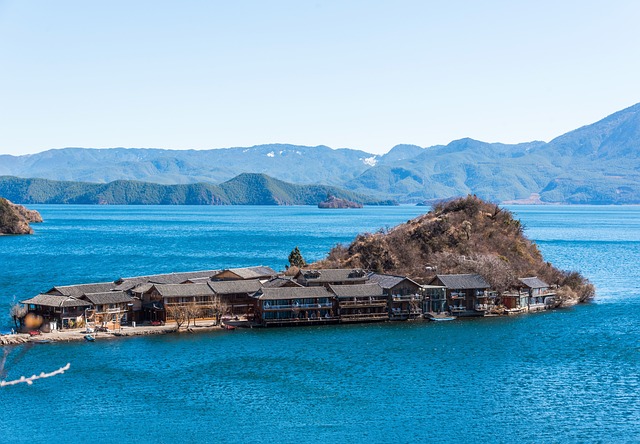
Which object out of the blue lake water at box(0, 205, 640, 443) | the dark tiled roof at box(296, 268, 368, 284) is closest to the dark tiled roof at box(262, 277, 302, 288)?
the dark tiled roof at box(296, 268, 368, 284)

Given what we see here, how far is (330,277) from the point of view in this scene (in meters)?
69.1

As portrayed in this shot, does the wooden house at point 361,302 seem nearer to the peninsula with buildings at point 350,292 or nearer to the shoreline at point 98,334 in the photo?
the peninsula with buildings at point 350,292

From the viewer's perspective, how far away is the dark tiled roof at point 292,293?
Result: 62.8m

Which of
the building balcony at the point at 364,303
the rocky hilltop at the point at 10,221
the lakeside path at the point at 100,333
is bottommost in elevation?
the lakeside path at the point at 100,333

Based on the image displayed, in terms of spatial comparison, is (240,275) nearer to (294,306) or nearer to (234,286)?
(234,286)

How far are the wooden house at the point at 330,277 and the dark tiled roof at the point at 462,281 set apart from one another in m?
7.43

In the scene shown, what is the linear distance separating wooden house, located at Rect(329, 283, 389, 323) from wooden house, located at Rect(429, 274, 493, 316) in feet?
21.8

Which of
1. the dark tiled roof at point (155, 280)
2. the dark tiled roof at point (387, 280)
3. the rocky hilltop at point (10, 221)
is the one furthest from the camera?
the rocky hilltop at point (10, 221)

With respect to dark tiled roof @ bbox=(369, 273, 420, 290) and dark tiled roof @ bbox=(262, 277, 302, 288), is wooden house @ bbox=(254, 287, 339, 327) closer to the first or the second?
dark tiled roof @ bbox=(262, 277, 302, 288)

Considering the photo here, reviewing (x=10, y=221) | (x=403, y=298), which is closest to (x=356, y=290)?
(x=403, y=298)

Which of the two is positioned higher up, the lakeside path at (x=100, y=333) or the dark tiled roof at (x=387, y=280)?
the dark tiled roof at (x=387, y=280)

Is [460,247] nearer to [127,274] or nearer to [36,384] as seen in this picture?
[127,274]

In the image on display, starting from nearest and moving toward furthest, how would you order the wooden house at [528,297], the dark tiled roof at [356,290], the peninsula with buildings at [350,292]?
the peninsula with buildings at [350,292] → the dark tiled roof at [356,290] → the wooden house at [528,297]

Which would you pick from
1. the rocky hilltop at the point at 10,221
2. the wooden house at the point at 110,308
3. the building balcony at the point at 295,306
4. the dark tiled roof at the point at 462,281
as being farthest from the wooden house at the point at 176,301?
the rocky hilltop at the point at 10,221
